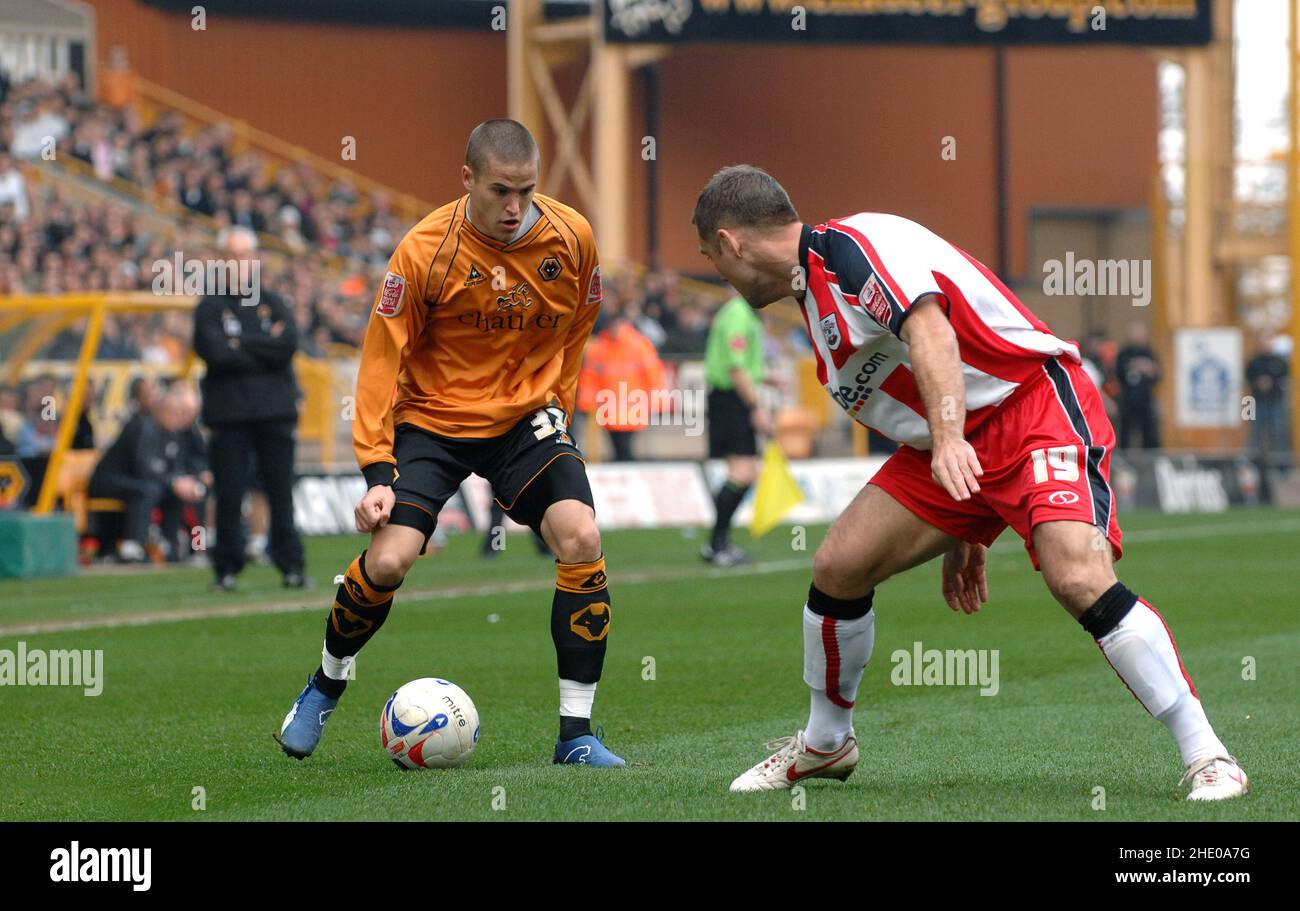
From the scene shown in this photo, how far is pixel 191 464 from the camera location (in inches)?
683

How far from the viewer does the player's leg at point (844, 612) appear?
569 centimetres

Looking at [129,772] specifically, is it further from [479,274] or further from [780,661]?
[780,661]

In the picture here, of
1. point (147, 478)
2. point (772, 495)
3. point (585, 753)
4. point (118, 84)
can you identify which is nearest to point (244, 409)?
point (147, 478)

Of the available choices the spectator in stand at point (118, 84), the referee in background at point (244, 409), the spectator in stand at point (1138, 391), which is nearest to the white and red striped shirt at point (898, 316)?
the referee in background at point (244, 409)

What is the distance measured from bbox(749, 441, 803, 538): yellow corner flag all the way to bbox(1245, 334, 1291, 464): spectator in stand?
13.5m

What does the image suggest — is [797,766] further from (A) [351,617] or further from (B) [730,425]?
(B) [730,425]

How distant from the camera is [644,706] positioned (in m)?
7.81

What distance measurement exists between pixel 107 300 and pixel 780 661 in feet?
30.6

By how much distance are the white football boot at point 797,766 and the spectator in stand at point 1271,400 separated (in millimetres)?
22913

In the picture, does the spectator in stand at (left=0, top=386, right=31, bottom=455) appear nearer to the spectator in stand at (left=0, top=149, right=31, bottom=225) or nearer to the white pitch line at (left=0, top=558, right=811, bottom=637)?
the white pitch line at (left=0, top=558, right=811, bottom=637)

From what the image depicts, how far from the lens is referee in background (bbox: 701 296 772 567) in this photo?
14977mm

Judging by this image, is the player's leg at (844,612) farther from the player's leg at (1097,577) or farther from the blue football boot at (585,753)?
the blue football boot at (585,753)
